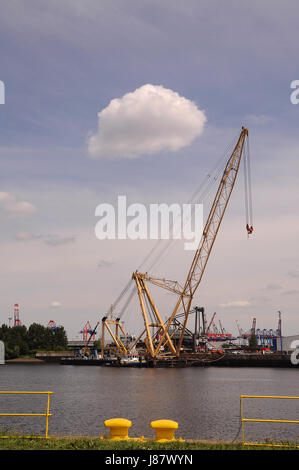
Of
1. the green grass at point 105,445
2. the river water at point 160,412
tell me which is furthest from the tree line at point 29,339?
the green grass at point 105,445

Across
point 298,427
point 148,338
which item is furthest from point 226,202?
point 298,427

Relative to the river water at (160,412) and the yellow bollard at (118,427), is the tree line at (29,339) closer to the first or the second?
the river water at (160,412)

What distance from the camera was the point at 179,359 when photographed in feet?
449

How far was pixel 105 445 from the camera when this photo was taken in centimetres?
1484

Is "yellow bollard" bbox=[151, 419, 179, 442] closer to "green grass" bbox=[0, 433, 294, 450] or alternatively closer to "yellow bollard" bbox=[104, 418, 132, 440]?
"green grass" bbox=[0, 433, 294, 450]

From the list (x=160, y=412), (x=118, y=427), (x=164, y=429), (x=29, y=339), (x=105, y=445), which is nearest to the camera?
(x=105, y=445)

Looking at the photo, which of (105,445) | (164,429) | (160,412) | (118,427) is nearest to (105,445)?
(105,445)

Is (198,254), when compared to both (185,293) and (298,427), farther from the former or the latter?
(298,427)

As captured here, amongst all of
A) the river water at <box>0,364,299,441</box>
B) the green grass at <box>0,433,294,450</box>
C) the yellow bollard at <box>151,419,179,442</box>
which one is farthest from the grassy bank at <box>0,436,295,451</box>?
the river water at <box>0,364,299,441</box>

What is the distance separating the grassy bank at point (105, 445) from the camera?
48.0 feet

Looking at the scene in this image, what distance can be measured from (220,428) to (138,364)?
109 meters

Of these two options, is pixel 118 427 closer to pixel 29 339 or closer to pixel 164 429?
pixel 164 429

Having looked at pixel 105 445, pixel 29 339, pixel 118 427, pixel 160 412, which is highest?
pixel 118 427
